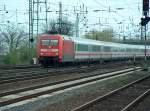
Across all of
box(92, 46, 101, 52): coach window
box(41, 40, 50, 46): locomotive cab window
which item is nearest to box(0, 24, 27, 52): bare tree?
box(92, 46, 101, 52): coach window

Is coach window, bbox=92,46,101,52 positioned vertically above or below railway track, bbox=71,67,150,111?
above

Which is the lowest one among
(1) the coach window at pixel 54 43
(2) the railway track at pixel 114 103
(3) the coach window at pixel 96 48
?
(2) the railway track at pixel 114 103

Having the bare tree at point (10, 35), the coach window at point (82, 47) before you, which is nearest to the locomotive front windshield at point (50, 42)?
the coach window at point (82, 47)

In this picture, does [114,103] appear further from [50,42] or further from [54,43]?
[50,42]

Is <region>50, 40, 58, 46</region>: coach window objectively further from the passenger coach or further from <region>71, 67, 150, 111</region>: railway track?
<region>71, 67, 150, 111</region>: railway track

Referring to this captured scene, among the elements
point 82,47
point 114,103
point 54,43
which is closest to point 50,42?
point 54,43

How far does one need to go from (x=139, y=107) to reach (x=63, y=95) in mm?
4397

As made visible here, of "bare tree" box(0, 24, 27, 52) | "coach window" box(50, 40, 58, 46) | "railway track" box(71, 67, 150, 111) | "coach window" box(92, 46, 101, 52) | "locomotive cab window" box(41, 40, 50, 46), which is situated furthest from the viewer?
"bare tree" box(0, 24, 27, 52)

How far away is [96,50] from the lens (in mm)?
52906

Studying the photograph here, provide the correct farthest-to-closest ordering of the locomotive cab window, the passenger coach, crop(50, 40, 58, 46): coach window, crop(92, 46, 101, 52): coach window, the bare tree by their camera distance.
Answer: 1. the bare tree
2. crop(92, 46, 101, 52): coach window
3. the locomotive cab window
4. crop(50, 40, 58, 46): coach window
5. the passenger coach

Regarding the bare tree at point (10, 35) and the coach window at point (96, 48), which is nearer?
the coach window at point (96, 48)

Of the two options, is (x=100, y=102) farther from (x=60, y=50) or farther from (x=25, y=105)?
(x=60, y=50)

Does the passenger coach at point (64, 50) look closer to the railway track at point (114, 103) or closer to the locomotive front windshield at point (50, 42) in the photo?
the locomotive front windshield at point (50, 42)

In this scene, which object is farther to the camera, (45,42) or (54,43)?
(45,42)
